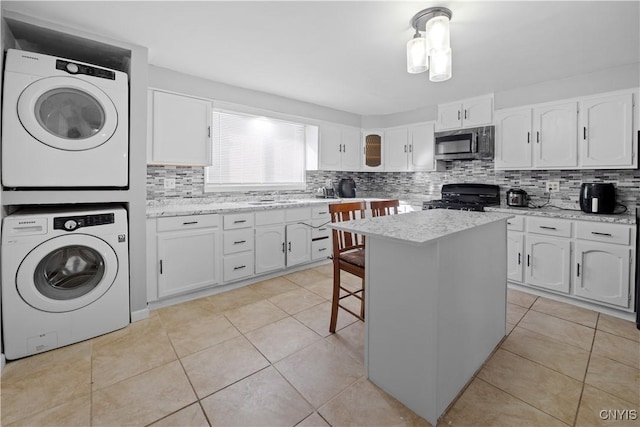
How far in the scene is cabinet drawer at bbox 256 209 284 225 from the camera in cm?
325

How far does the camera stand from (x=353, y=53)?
2537 mm

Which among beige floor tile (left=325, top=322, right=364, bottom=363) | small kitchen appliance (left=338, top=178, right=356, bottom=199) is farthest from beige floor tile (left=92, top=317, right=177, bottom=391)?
small kitchen appliance (left=338, top=178, right=356, bottom=199)

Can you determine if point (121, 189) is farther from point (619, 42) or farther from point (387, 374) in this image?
point (619, 42)

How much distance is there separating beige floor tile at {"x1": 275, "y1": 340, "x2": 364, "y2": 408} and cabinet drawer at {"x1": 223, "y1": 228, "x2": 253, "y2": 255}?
141 cm

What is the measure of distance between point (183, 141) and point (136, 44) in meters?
0.87

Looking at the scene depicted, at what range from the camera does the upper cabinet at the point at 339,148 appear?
→ 443 centimetres

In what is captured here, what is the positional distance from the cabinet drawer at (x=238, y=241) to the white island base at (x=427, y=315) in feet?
5.94

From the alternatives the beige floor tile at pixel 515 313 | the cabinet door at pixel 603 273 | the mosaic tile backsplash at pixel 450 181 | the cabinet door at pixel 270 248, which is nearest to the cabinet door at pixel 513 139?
the mosaic tile backsplash at pixel 450 181

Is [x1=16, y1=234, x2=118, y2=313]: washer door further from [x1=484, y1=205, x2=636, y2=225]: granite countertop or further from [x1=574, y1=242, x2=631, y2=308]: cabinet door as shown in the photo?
[x1=574, y1=242, x2=631, y2=308]: cabinet door

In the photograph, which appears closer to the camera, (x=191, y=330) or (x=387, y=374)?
(x=387, y=374)

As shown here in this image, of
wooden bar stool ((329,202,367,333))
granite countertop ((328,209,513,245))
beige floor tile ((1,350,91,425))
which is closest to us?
granite countertop ((328,209,513,245))

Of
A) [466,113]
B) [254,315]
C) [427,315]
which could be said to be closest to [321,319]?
[254,315]

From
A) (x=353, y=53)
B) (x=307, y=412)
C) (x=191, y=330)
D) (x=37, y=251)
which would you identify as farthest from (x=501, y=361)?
(x=37, y=251)

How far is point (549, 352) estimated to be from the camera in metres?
2.00
